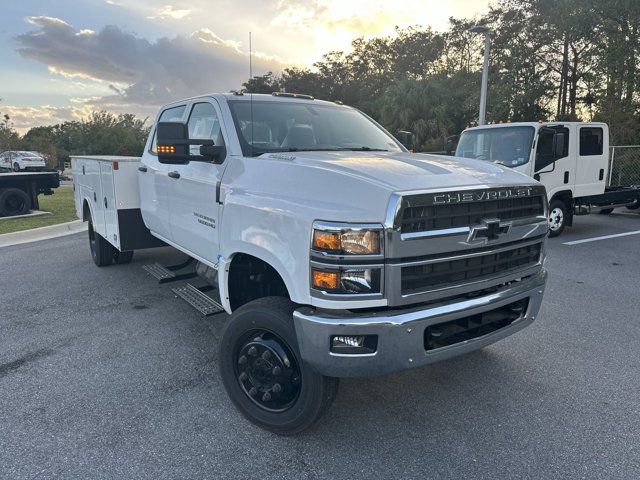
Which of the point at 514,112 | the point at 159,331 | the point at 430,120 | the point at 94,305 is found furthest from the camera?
the point at 430,120

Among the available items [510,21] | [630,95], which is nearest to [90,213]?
[630,95]

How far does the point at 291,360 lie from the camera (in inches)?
114

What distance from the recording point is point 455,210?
9.02 ft

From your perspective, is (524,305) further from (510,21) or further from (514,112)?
(510,21)

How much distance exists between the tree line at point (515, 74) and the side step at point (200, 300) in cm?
228

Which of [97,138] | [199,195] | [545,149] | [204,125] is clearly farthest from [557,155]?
[97,138]

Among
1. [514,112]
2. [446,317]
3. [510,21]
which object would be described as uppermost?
[510,21]

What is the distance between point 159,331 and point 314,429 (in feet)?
7.44

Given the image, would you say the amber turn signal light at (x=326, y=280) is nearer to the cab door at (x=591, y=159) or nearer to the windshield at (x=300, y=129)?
the windshield at (x=300, y=129)

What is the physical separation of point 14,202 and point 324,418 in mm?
12330

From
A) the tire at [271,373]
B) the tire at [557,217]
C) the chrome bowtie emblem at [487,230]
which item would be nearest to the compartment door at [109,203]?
the tire at [271,373]

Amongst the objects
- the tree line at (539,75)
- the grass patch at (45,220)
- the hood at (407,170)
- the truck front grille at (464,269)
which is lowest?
the grass patch at (45,220)

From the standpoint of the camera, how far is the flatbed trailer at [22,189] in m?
12.2

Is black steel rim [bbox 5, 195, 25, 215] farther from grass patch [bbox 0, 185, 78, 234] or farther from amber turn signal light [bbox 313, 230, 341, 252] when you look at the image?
amber turn signal light [bbox 313, 230, 341, 252]
